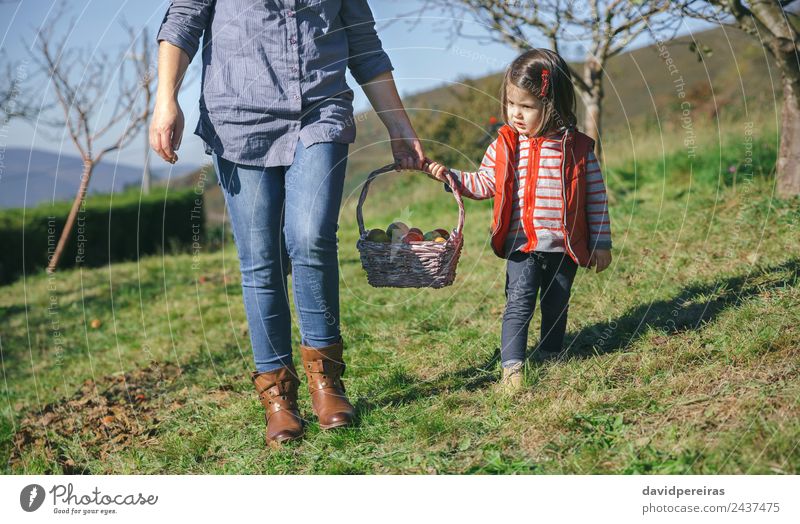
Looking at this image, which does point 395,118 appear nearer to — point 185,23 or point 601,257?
point 185,23

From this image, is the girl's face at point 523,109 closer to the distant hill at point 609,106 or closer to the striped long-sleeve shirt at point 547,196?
the striped long-sleeve shirt at point 547,196

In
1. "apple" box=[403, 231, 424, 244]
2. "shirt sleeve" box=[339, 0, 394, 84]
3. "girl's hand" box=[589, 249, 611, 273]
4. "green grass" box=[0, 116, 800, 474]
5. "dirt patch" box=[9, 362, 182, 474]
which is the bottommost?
"dirt patch" box=[9, 362, 182, 474]

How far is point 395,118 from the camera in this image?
2.94 m

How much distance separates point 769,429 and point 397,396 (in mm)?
1370

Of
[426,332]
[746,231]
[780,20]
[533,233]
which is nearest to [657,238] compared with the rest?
[746,231]

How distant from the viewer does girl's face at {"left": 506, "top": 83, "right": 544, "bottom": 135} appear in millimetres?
2896

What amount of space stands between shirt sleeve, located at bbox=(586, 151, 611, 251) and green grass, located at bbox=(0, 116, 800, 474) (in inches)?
18.7

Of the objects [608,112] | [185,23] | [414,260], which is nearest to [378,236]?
[414,260]

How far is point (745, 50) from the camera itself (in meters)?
12.2

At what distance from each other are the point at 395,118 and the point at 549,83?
585 millimetres

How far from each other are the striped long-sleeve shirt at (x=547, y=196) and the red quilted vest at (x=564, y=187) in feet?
0.06

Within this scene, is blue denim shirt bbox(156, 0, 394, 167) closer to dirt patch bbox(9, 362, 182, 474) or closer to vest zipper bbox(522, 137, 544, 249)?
vest zipper bbox(522, 137, 544, 249)

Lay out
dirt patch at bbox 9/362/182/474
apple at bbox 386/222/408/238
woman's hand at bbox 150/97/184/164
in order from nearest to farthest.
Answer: woman's hand at bbox 150/97/184/164 → apple at bbox 386/222/408/238 → dirt patch at bbox 9/362/182/474

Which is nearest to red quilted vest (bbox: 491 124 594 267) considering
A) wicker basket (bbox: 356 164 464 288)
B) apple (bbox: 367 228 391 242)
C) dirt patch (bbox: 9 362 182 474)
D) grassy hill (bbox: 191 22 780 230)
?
wicker basket (bbox: 356 164 464 288)
